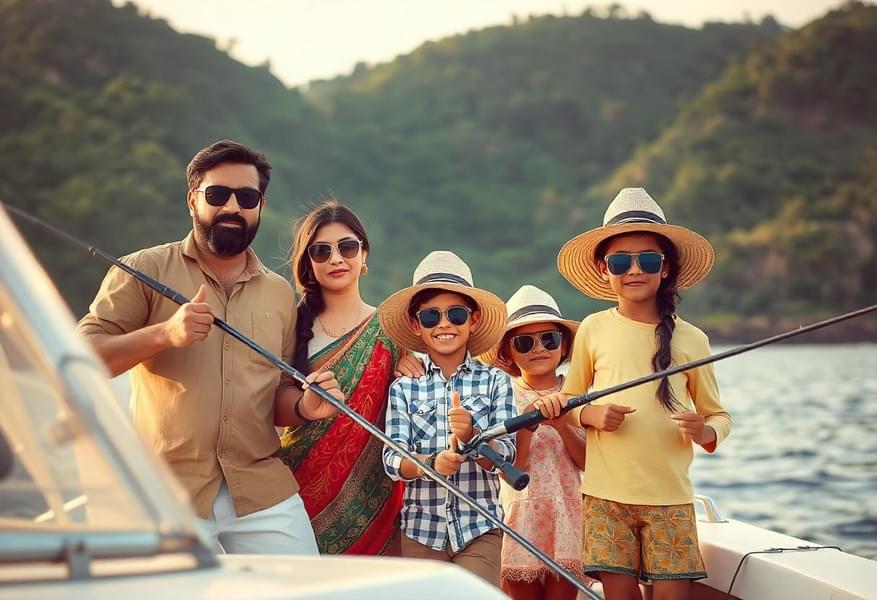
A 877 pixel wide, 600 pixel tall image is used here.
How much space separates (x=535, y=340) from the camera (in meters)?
→ 4.65

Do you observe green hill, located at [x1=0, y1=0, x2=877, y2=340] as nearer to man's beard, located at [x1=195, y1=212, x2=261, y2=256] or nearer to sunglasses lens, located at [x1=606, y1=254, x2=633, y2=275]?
man's beard, located at [x1=195, y1=212, x2=261, y2=256]

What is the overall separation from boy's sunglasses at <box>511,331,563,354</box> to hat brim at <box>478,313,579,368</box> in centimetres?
5

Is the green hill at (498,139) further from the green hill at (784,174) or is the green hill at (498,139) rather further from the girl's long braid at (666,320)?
the girl's long braid at (666,320)

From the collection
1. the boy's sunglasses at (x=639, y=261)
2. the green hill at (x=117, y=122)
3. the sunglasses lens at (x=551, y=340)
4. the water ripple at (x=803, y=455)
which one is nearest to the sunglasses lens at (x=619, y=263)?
the boy's sunglasses at (x=639, y=261)

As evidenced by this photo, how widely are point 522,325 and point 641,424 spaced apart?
0.77 m

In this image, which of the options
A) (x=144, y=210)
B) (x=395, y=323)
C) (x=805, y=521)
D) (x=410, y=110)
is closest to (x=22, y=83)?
(x=144, y=210)

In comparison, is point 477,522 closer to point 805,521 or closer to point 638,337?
point 638,337

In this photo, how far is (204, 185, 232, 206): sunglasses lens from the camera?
4016mm

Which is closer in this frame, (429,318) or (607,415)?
(607,415)

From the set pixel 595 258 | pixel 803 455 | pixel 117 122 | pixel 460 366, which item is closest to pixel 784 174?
pixel 117 122

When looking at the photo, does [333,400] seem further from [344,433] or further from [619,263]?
[619,263]

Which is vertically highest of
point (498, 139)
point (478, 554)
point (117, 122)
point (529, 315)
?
point (498, 139)

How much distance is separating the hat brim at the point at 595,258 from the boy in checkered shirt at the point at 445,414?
0.35 meters

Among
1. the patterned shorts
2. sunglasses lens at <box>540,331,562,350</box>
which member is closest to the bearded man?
the patterned shorts
